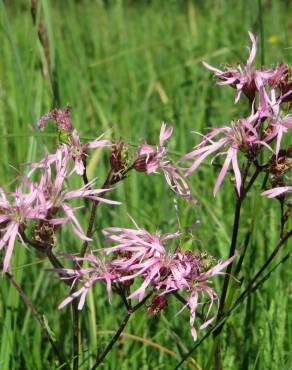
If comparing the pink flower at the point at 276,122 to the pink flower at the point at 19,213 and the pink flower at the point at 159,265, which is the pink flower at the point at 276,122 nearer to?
the pink flower at the point at 159,265

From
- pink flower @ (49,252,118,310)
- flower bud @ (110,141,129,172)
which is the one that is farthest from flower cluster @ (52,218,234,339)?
flower bud @ (110,141,129,172)

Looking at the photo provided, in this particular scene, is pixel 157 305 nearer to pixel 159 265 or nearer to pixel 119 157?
pixel 159 265

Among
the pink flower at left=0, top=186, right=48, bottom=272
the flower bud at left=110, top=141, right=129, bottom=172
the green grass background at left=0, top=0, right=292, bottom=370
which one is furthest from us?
the green grass background at left=0, top=0, right=292, bottom=370

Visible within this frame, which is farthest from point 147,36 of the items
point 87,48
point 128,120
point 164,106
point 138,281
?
point 138,281

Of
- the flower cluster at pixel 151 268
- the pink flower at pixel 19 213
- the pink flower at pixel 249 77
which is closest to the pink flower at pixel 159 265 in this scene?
the flower cluster at pixel 151 268

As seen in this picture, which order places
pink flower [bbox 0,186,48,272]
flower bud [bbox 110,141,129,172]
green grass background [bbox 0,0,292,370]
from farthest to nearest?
green grass background [bbox 0,0,292,370] < flower bud [bbox 110,141,129,172] < pink flower [bbox 0,186,48,272]

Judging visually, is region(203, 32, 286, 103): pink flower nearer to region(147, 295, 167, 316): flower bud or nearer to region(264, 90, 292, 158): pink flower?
region(264, 90, 292, 158): pink flower

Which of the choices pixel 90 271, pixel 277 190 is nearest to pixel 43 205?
pixel 90 271
